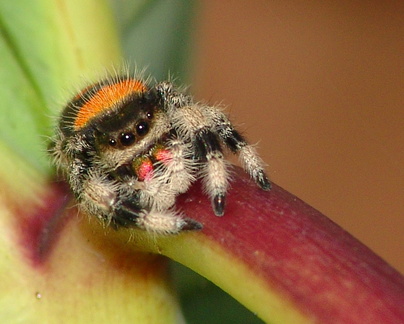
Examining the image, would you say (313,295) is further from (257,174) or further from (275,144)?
(275,144)

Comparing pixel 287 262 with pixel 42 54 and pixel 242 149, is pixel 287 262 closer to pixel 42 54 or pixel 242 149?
pixel 242 149

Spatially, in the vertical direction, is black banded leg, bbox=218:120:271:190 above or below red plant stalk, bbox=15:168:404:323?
above

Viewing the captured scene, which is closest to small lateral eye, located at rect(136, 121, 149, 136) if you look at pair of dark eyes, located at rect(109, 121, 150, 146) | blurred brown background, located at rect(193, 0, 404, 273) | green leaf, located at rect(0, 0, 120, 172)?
pair of dark eyes, located at rect(109, 121, 150, 146)

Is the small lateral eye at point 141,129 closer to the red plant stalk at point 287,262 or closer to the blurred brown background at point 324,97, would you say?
the red plant stalk at point 287,262

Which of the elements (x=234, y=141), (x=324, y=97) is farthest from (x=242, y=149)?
(x=324, y=97)

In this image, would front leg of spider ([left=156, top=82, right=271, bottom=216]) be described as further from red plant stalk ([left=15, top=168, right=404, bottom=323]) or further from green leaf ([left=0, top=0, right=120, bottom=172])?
green leaf ([left=0, top=0, right=120, bottom=172])

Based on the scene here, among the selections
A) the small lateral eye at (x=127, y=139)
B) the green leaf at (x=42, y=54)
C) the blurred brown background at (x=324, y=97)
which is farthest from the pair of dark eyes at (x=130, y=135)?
the blurred brown background at (x=324, y=97)

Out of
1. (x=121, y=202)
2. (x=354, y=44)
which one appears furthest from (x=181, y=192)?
(x=354, y=44)
